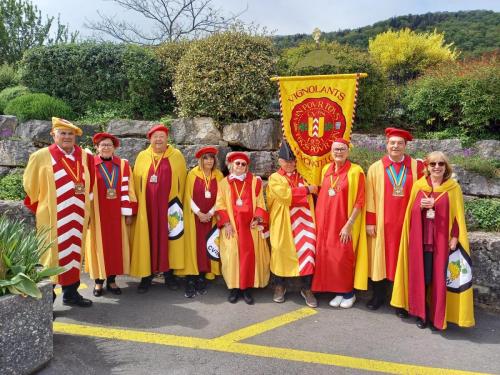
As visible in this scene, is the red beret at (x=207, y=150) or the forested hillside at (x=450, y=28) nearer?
the red beret at (x=207, y=150)

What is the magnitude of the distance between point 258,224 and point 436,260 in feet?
6.37

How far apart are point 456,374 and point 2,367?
3530mm

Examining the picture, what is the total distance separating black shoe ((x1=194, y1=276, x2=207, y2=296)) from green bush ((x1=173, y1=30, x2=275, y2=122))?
3379 millimetres

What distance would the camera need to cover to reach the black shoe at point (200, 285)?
5.51m

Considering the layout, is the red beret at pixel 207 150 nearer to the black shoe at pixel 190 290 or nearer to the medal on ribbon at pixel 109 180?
the medal on ribbon at pixel 109 180

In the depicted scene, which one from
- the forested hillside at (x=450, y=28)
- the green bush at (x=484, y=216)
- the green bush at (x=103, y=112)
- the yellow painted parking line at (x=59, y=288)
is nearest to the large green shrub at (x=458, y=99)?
the green bush at (x=484, y=216)

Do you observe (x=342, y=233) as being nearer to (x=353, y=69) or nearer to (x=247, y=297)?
(x=247, y=297)

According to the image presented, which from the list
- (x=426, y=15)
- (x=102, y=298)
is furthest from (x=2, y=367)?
(x=426, y=15)

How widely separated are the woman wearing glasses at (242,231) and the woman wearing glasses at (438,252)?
5.42 feet

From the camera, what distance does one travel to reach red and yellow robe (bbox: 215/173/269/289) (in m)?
5.18

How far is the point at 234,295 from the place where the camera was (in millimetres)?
5250

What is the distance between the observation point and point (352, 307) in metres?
5.09

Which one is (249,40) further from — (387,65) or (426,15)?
(426,15)

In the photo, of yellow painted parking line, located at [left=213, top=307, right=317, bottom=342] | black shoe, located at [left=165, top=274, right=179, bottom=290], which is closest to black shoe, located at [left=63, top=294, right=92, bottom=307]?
black shoe, located at [left=165, top=274, right=179, bottom=290]
